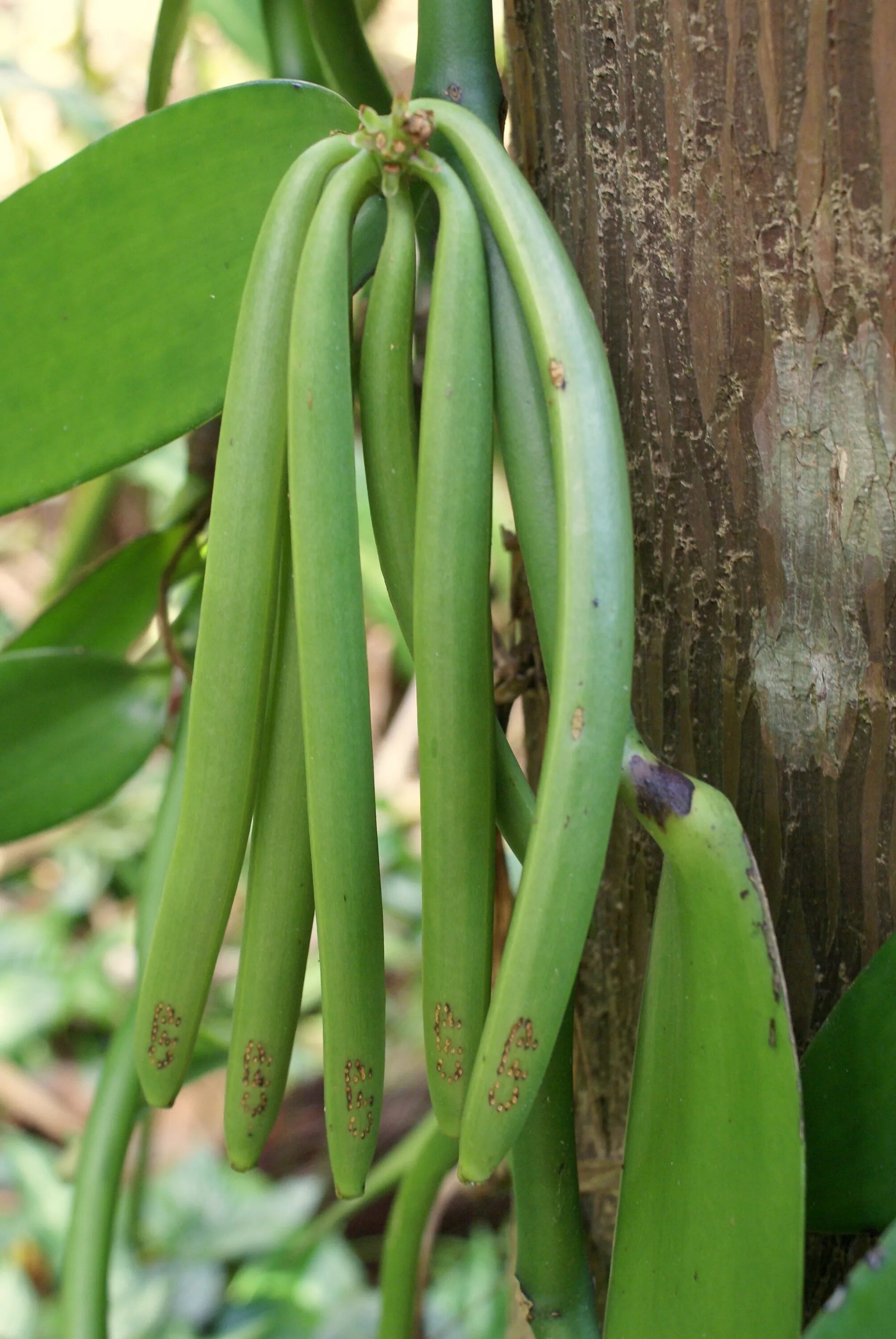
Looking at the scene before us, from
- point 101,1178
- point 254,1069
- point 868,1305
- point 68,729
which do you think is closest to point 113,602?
point 68,729

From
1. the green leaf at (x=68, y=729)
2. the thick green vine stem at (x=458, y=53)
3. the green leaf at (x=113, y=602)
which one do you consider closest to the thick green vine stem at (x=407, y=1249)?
the green leaf at (x=68, y=729)

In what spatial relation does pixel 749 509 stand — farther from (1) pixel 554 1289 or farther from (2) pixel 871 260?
(1) pixel 554 1289

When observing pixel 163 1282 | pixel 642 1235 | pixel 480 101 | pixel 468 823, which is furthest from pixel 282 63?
pixel 163 1282

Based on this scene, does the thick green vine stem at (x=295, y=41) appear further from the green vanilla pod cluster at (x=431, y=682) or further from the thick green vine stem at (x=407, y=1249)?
the thick green vine stem at (x=407, y=1249)

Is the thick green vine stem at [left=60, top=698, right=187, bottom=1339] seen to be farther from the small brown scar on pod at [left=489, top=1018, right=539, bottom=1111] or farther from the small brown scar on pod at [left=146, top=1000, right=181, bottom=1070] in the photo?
the small brown scar on pod at [left=489, top=1018, right=539, bottom=1111]

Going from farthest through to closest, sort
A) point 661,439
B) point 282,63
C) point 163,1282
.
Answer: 1. point 163,1282
2. point 282,63
3. point 661,439

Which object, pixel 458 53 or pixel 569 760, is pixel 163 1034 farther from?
pixel 458 53
